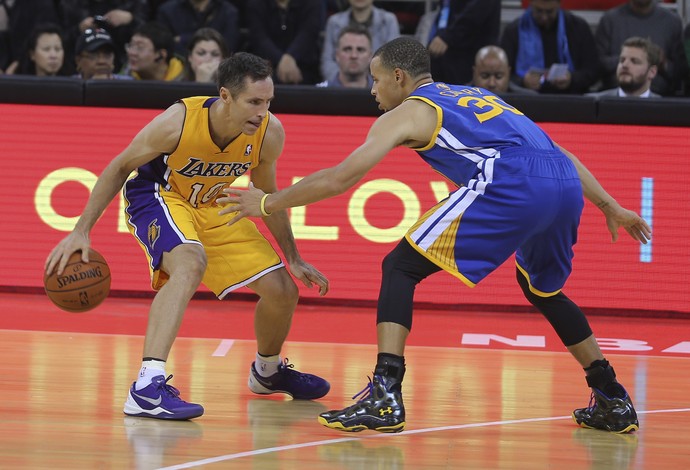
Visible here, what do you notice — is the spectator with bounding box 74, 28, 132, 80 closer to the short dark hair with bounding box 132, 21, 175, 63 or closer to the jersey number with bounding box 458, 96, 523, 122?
the short dark hair with bounding box 132, 21, 175, 63

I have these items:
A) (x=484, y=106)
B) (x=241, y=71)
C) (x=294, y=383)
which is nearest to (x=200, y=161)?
(x=241, y=71)

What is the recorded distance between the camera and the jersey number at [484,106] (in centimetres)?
477

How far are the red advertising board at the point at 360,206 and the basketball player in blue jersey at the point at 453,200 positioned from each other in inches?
129

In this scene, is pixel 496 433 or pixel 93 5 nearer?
pixel 496 433

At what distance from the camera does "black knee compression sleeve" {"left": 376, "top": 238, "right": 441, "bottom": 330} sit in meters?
4.66

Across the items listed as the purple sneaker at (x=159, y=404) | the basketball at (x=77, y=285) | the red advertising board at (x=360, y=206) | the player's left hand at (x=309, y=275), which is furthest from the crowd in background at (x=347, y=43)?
the purple sneaker at (x=159, y=404)

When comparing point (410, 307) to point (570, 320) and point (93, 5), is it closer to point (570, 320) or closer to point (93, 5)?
point (570, 320)

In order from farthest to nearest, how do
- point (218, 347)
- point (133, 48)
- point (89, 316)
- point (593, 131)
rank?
point (133, 48) → point (593, 131) → point (89, 316) → point (218, 347)

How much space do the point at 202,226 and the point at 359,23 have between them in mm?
5021

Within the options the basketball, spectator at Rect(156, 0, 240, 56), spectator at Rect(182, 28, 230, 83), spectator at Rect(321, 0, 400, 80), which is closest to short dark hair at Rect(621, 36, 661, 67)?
spectator at Rect(321, 0, 400, 80)

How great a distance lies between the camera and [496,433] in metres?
4.87

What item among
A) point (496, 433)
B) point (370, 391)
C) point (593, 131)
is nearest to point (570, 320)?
point (496, 433)

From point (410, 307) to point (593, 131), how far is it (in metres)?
3.93

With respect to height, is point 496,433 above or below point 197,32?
below
